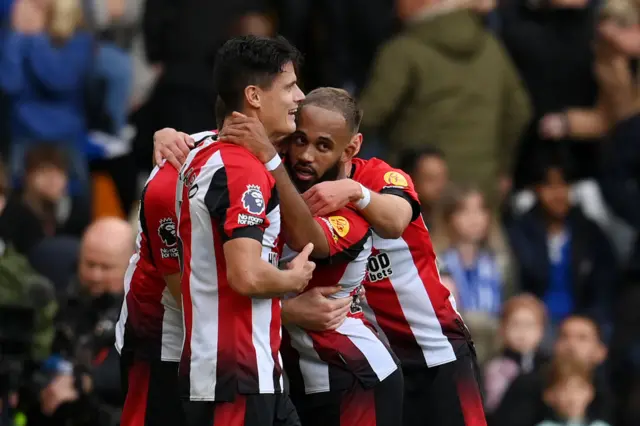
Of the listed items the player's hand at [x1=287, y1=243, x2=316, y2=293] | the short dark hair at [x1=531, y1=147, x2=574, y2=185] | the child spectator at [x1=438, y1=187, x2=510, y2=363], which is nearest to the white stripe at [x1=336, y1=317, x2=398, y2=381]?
the player's hand at [x1=287, y1=243, x2=316, y2=293]

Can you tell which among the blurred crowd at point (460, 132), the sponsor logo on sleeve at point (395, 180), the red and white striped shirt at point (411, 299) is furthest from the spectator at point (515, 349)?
the sponsor logo on sleeve at point (395, 180)

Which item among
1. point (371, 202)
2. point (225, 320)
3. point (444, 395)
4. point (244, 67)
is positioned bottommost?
point (444, 395)

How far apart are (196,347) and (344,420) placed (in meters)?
0.85

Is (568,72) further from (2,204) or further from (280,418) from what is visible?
(280,418)

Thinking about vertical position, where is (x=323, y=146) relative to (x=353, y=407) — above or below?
above

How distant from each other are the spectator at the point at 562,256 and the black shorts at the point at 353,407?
500 cm

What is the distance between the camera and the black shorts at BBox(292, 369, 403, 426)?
20.7ft

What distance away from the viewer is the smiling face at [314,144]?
20.3 feet

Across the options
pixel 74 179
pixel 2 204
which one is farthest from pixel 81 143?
pixel 2 204

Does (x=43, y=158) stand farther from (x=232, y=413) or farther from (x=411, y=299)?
(x=232, y=413)

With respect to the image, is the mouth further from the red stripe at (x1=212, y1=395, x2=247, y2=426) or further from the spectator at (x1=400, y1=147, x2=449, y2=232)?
the spectator at (x1=400, y1=147, x2=449, y2=232)

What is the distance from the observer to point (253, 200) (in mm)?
5633

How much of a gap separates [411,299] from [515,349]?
11.7ft

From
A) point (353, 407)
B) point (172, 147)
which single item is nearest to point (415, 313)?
point (353, 407)
